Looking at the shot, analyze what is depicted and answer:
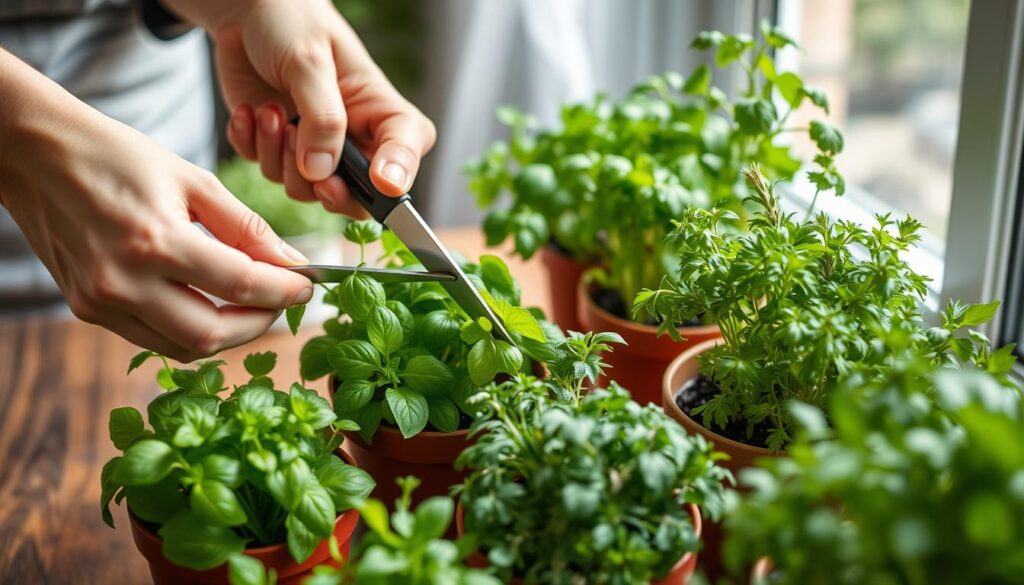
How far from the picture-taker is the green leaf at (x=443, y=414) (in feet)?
2.60

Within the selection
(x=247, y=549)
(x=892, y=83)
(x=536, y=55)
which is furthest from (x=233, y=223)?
(x=892, y=83)

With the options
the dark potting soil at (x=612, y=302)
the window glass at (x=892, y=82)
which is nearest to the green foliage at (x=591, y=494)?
the dark potting soil at (x=612, y=302)

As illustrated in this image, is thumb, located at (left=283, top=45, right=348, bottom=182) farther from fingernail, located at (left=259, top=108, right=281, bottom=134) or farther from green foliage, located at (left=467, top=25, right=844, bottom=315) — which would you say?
green foliage, located at (left=467, top=25, right=844, bottom=315)

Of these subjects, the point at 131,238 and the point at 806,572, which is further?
the point at 131,238

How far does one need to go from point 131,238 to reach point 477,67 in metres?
1.36

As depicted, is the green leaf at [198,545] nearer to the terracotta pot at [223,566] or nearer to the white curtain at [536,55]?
the terracotta pot at [223,566]

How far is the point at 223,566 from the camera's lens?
2.20ft

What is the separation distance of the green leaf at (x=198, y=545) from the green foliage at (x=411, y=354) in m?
0.16

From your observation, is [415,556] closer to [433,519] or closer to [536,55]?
[433,519]

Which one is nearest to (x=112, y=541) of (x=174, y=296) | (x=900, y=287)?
(x=174, y=296)

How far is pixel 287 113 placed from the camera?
1.12 m

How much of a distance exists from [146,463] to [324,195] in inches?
17.6

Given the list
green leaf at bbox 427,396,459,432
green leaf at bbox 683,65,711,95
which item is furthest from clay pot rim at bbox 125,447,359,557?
green leaf at bbox 683,65,711,95

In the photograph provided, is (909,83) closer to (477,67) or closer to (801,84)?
(477,67)
